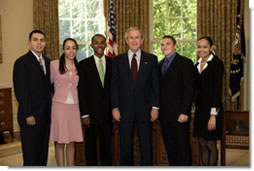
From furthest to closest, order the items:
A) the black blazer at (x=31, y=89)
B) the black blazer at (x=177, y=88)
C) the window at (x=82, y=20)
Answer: the window at (x=82, y=20)
the black blazer at (x=177, y=88)
the black blazer at (x=31, y=89)

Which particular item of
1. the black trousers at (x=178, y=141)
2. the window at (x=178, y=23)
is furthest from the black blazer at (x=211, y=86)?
the window at (x=178, y=23)

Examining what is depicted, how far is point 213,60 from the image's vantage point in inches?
109

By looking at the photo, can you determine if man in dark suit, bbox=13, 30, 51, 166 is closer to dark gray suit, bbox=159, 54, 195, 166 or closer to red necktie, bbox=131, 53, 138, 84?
red necktie, bbox=131, 53, 138, 84

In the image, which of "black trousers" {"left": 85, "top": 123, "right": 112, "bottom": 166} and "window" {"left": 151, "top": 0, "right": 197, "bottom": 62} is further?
"window" {"left": 151, "top": 0, "right": 197, "bottom": 62}

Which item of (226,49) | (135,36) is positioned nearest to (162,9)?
(226,49)

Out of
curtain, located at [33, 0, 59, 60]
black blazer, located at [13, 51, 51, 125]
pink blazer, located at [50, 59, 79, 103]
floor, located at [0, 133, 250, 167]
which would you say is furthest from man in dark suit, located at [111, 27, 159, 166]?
curtain, located at [33, 0, 59, 60]

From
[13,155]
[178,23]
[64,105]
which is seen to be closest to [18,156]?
[13,155]

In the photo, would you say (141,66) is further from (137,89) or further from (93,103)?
(93,103)

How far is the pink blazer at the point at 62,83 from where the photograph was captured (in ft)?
8.96

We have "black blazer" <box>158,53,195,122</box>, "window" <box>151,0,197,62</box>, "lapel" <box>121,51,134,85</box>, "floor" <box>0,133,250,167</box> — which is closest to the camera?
"black blazer" <box>158,53,195,122</box>

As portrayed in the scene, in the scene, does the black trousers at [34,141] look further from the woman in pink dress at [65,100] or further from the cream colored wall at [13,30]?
the cream colored wall at [13,30]

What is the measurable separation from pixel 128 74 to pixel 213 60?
81 centimetres

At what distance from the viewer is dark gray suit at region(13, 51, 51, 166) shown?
2576mm

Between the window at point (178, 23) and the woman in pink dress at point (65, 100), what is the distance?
4018 millimetres
